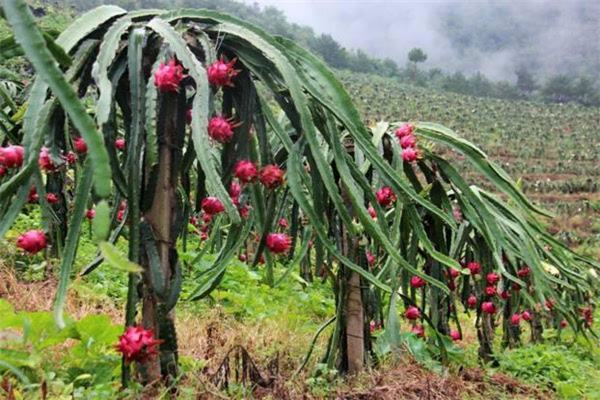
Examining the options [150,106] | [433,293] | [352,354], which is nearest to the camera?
[150,106]

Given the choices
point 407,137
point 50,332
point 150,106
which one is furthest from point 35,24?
point 407,137

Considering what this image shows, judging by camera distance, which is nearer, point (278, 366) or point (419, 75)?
Result: point (278, 366)

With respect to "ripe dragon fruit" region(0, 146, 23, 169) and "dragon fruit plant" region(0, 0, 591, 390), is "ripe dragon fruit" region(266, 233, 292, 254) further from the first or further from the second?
"ripe dragon fruit" region(0, 146, 23, 169)

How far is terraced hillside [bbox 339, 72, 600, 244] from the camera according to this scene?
23.9 metres

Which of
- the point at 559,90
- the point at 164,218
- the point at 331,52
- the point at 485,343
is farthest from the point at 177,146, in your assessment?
the point at 331,52

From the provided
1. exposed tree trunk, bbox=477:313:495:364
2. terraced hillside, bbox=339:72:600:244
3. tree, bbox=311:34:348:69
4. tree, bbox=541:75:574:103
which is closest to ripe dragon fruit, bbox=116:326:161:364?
exposed tree trunk, bbox=477:313:495:364

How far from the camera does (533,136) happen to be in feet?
115

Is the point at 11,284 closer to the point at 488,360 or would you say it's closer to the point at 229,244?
the point at 229,244

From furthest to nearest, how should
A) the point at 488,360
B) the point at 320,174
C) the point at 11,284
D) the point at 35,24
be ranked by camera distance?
the point at 488,360 → the point at 11,284 → the point at 320,174 → the point at 35,24

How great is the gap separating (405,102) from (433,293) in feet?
129

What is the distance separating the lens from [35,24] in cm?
96

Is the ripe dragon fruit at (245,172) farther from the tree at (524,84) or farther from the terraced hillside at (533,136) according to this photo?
the tree at (524,84)

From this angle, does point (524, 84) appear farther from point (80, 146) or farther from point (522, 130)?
point (80, 146)

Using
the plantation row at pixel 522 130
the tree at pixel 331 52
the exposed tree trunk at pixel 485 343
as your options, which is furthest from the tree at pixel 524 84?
the exposed tree trunk at pixel 485 343
